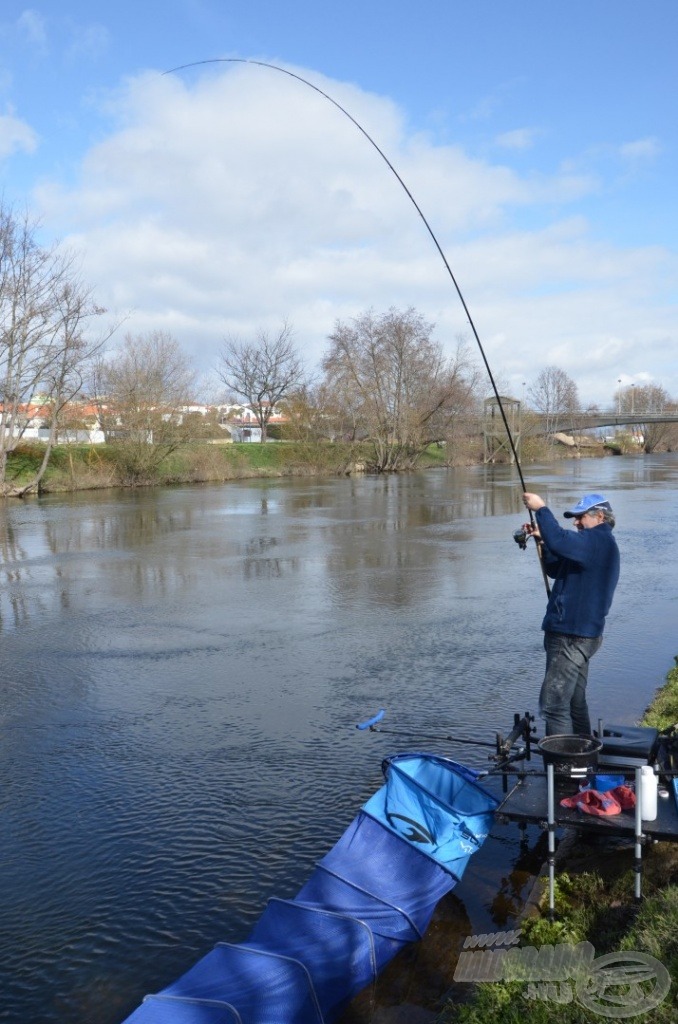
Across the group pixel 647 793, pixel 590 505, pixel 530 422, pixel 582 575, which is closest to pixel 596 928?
pixel 647 793

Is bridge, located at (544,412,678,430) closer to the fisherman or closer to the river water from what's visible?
the river water

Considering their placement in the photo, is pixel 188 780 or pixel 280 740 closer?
pixel 188 780

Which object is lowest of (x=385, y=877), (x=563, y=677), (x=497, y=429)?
(x=385, y=877)

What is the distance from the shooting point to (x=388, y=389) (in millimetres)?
61031

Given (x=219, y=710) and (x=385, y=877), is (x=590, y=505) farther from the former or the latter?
(x=219, y=710)

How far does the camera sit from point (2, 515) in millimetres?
29406

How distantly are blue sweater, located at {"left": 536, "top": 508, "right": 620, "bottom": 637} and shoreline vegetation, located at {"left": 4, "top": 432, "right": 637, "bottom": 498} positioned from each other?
1410 inches

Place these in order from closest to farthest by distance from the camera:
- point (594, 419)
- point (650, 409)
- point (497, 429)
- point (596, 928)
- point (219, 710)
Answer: point (596, 928)
point (219, 710)
point (497, 429)
point (594, 419)
point (650, 409)

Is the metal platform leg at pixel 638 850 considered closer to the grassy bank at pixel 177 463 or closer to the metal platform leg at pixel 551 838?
the metal platform leg at pixel 551 838

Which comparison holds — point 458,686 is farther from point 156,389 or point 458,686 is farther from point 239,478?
point 239,478

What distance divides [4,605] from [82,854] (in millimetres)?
9211

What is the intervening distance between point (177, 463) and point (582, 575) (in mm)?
44083

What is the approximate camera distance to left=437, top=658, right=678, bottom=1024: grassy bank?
3.56 metres

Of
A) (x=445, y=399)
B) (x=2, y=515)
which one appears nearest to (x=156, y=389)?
(x=2, y=515)
